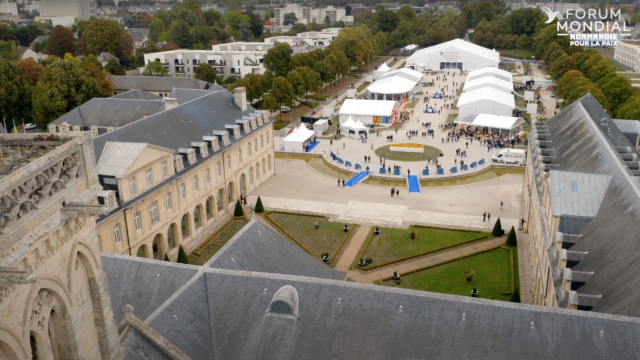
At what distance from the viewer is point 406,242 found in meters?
43.7

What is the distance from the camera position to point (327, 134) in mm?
78812

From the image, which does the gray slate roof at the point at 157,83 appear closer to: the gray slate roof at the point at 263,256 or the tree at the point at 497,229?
the tree at the point at 497,229

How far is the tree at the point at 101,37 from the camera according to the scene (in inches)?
5290

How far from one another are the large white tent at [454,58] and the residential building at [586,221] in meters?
92.9

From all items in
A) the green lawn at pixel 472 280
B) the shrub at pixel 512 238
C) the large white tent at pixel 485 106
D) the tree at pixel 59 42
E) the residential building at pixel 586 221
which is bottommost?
the green lawn at pixel 472 280

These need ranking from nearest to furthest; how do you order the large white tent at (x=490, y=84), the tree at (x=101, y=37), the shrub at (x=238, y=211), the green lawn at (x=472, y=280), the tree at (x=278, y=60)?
the green lawn at (x=472, y=280)
the shrub at (x=238, y=211)
the large white tent at (x=490, y=84)
the tree at (x=278, y=60)
the tree at (x=101, y=37)

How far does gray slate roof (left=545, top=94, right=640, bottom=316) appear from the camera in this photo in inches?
944

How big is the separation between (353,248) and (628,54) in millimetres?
134778

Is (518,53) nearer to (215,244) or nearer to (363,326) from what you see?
(215,244)

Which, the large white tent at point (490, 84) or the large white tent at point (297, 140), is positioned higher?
the large white tent at point (490, 84)

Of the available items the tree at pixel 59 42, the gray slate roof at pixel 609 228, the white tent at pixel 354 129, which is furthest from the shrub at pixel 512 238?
the tree at pixel 59 42

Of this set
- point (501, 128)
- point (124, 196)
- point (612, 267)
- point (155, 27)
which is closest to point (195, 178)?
point (124, 196)

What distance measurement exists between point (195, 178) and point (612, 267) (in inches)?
1248

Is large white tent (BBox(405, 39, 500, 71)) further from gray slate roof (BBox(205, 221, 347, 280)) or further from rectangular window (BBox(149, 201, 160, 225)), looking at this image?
gray slate roof (BBox(205, 221, 347, 280))
